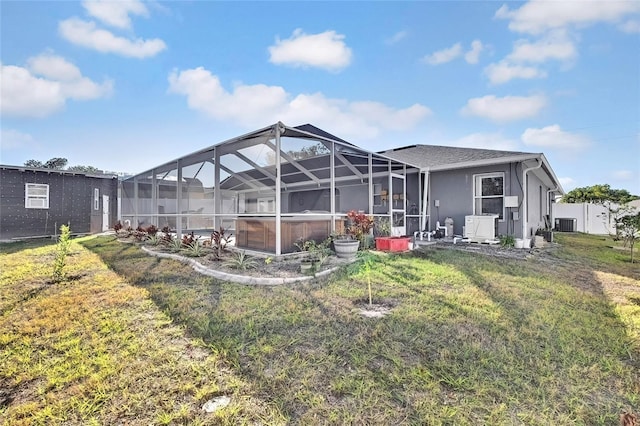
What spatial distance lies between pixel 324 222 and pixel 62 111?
11867 mm

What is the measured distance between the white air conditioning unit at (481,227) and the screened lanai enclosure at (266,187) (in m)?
1.77

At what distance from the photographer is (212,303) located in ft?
12.3

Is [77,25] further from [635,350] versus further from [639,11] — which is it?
[639,11]

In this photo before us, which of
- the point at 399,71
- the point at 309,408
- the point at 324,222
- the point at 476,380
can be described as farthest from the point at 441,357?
the point at 399,71

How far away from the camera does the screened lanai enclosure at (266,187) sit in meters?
6.68

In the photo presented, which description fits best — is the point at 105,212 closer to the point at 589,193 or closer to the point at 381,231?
the point at 381,231

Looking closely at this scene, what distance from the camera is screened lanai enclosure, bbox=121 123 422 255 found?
21.9 ft

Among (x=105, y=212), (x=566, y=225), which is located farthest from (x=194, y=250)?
(x=566, y=225)

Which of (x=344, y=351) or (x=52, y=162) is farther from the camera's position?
(x=52, y=162)

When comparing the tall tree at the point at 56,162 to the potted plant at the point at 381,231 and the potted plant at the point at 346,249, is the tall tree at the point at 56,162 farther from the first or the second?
the potted plant at the point at 346,249

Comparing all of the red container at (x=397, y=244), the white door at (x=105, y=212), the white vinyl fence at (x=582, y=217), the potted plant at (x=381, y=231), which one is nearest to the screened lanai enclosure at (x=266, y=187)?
the potted plant at (x=381, y=231)

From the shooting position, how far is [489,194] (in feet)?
30.6

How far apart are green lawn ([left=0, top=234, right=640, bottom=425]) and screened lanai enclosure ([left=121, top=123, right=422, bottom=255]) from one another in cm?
244

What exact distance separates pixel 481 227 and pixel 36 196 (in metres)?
17.2
